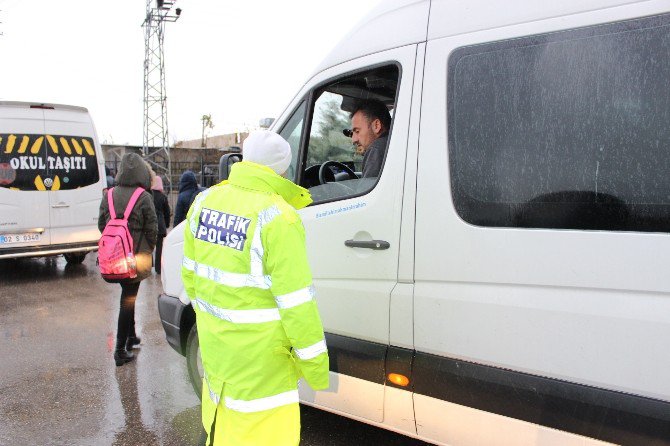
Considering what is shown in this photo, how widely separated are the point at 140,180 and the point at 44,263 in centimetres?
600

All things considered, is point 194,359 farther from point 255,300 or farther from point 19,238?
point 19,238

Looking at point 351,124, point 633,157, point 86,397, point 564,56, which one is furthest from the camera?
point 86,397

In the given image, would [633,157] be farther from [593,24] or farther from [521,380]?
[521,380]

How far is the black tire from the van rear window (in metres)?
5.28

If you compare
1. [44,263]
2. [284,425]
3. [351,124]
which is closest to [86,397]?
[284,425]

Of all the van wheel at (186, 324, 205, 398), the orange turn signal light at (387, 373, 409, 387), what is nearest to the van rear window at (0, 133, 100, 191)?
the van wheel at (186, 324, 205, 398)

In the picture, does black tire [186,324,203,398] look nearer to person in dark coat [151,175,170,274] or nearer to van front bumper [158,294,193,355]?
van front bumper [158,294,193,355]

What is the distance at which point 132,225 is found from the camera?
169 inches

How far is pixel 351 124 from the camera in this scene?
3.04 metres

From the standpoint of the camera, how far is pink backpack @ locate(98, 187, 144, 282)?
413cm

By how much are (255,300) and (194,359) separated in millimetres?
1807

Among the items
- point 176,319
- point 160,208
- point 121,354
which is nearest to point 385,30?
point 176,319

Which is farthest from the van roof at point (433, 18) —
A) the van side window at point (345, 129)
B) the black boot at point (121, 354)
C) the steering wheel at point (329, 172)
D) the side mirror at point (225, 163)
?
the black boot at point (121, 354)

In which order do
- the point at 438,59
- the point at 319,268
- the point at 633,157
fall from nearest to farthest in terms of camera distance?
the point at 633,157, the point at 438,59, the point at 319,268
